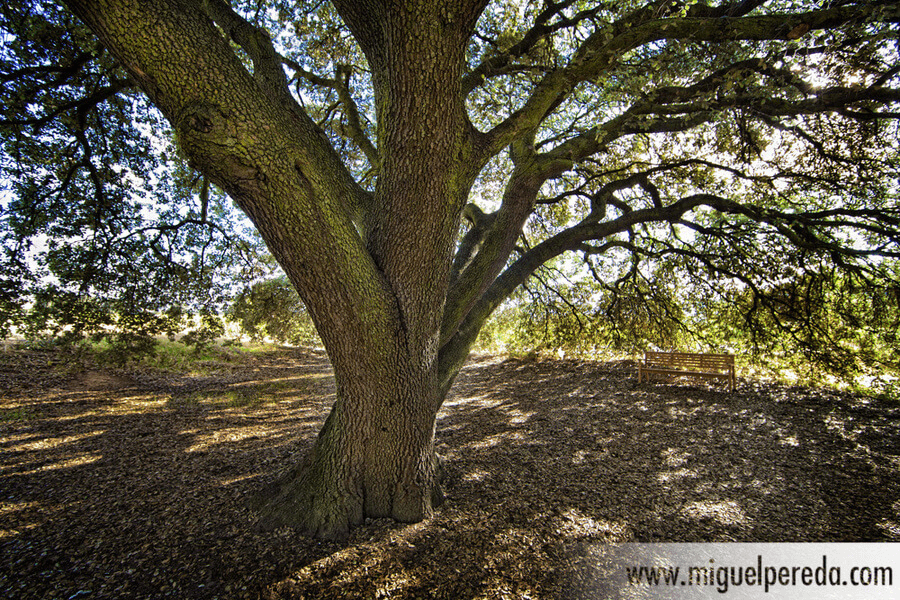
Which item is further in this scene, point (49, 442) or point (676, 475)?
point (49, 442)

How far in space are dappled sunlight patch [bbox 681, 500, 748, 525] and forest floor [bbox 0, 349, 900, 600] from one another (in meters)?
0.02

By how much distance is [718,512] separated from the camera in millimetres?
3273

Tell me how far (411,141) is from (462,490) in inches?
129

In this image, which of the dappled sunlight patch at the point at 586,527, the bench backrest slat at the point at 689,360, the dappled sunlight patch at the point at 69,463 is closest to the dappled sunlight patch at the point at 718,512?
the dappled sunlight patch at the point at 586,527

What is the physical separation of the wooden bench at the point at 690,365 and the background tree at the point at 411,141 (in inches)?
100

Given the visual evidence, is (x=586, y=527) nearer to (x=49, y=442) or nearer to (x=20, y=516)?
(x=20, y=516)

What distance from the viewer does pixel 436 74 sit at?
2318mm

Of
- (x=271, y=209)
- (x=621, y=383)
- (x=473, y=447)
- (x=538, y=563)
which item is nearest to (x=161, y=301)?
(x=271, y=209)

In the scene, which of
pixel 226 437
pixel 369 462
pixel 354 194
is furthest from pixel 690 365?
pixel 226 437

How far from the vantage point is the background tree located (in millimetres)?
2154

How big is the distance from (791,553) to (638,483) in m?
1.23

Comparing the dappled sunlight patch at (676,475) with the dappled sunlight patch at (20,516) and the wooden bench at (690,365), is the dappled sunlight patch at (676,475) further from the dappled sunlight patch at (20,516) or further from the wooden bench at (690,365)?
the dappled sunlight patch at (20,516)

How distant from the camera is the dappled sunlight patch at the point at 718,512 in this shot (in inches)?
124

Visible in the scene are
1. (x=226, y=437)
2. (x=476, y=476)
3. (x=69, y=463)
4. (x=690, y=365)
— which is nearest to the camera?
(x=476, y=476)
